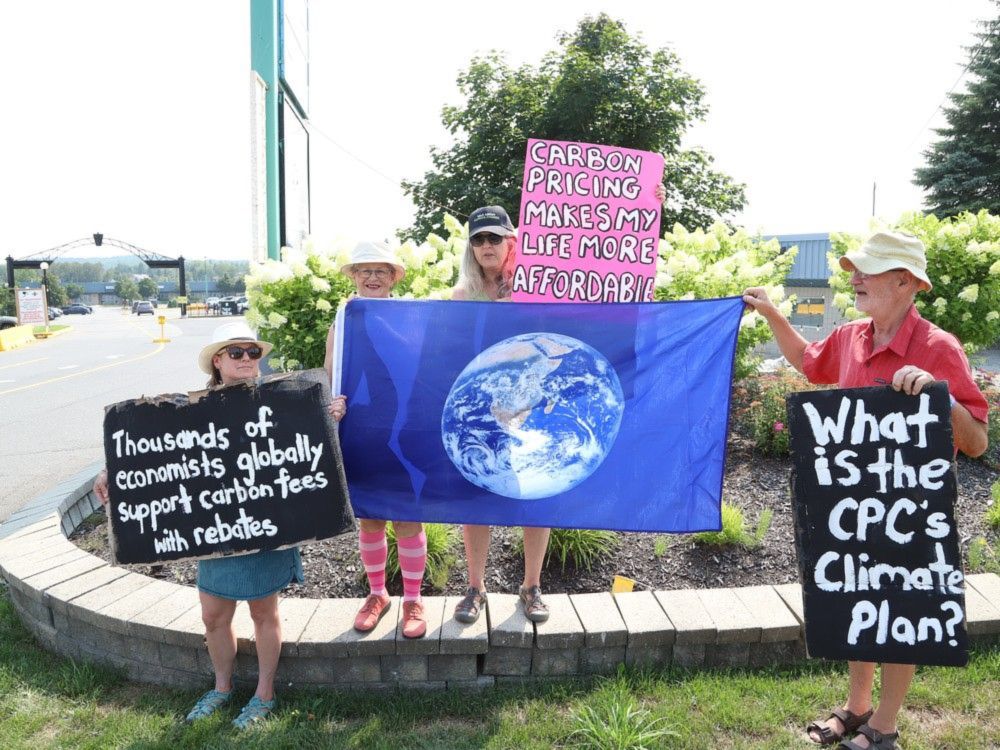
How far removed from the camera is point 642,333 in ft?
9.59

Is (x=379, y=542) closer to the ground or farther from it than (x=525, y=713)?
farther from it

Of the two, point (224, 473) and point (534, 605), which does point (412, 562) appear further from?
point (224, 473)

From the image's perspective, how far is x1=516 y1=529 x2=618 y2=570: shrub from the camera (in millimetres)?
3531

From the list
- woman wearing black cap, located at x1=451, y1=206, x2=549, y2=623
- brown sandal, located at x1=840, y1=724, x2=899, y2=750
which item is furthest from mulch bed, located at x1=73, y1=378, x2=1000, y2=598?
brown sandal, located at x1=840, y1=724, x2=899, y2=750

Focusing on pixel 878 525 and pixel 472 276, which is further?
pixel 472 276

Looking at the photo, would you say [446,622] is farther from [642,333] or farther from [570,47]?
[570,47]

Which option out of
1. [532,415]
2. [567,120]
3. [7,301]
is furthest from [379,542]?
[7,301]

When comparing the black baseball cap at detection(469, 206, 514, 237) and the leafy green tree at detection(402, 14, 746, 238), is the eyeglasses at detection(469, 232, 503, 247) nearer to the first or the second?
the black baseball cap at detection(469, 206, 514, 237)

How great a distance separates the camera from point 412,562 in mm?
2994

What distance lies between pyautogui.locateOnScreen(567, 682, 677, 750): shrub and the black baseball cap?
1922 mm

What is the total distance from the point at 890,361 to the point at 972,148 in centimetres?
2639

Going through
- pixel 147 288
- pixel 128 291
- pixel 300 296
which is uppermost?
pixel 300 296

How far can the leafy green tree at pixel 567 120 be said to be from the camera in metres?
12.8

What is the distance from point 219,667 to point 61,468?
513 centimetres
